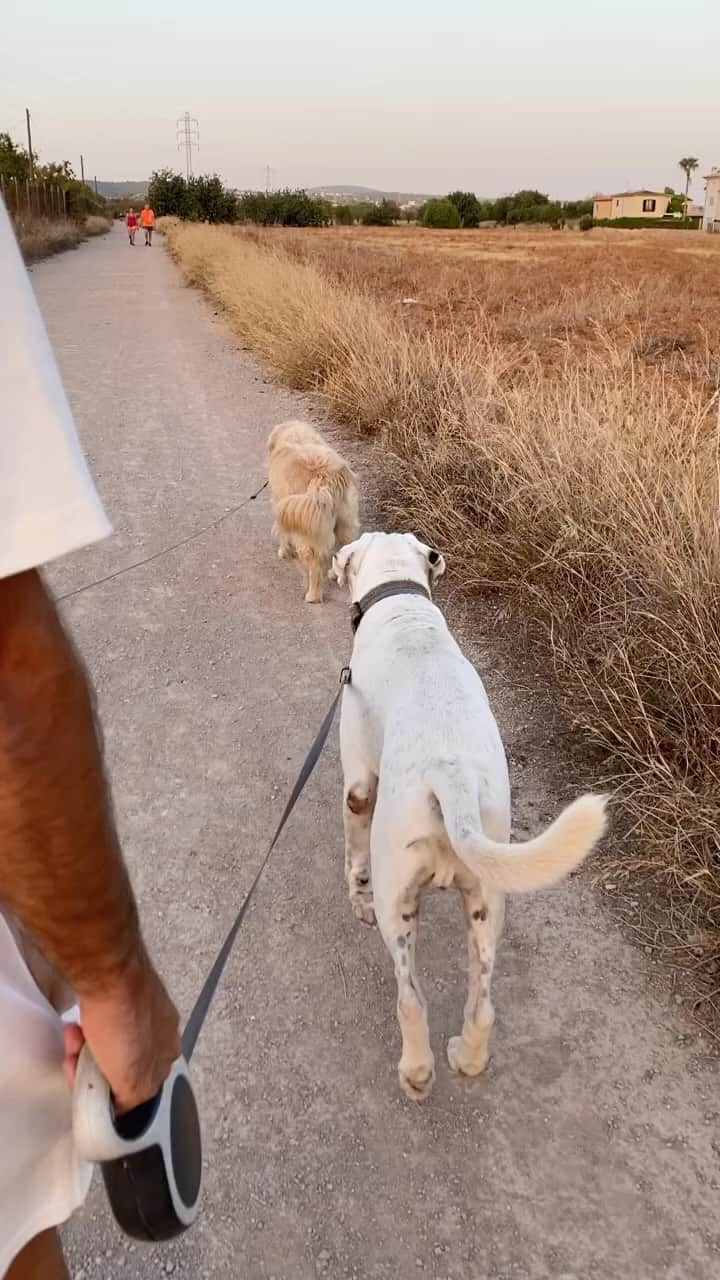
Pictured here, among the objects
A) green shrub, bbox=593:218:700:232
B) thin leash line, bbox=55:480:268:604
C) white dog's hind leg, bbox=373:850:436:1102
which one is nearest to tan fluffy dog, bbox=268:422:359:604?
thin leash line, bbox=55:480:268:604

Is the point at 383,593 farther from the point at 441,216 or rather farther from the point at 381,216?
the point at 381,216

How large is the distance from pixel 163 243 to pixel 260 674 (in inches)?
1899

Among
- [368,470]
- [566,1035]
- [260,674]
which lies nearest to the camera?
[566,1035]

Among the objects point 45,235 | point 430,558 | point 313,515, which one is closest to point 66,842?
point 430,558

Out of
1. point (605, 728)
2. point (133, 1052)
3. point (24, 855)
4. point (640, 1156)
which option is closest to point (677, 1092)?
point (640, 1156)

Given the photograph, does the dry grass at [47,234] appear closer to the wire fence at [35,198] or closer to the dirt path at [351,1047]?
the wire fence at [35,198]

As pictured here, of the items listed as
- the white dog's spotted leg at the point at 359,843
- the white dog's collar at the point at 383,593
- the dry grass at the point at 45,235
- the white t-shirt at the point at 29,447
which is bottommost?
the white dog's spotted leg at the point at 359,843

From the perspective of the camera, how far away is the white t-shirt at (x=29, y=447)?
29.5 inches

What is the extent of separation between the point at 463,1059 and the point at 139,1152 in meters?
1.60

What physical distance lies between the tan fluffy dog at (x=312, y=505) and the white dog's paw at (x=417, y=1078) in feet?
11.0

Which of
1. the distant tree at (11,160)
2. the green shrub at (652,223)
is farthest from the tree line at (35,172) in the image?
the green shrub at (652,223)

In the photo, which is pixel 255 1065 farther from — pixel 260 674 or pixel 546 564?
pixel 546 564

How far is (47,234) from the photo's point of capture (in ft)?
116

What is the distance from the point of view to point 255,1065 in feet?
7.92
